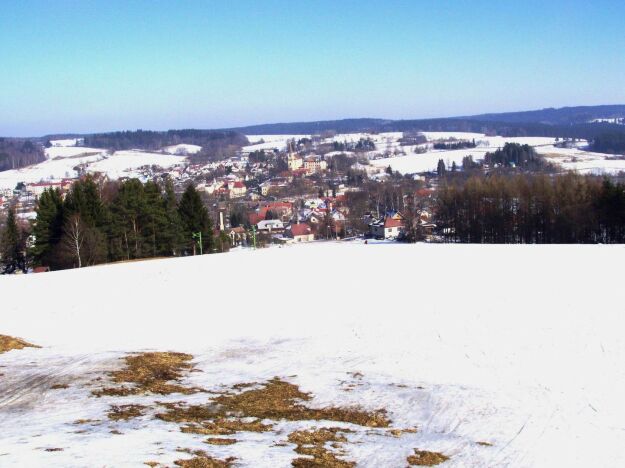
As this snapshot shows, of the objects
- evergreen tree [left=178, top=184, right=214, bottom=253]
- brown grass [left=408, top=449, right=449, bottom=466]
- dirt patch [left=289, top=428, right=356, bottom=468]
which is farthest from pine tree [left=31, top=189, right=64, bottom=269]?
brown grass [left=408, top=449, right=449, bottom=466]

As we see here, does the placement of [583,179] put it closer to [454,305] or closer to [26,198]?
[454,305]

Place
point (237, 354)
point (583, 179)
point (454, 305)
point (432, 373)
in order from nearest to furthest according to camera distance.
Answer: point (432, 373) < point (237, 354) < point (454, 305) < point (583, 179)

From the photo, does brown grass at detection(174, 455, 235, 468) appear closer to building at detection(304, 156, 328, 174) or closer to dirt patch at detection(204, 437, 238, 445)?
dirt patch at detection(204, 437, 238, 445)

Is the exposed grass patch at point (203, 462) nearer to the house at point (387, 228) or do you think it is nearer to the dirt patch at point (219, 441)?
the dirt patch at point (219, 441)

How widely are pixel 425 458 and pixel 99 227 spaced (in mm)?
38085

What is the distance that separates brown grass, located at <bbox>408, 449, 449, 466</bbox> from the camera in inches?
342

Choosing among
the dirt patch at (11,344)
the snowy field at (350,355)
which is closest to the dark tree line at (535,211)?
the snowy field at (350,355)

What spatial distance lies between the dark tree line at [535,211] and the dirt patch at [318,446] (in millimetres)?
48254

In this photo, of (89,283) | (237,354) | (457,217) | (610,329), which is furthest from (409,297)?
(457,217)

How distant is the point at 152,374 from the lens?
13.4 metres

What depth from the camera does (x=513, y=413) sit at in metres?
11.1

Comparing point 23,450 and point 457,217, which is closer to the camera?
point 23,450

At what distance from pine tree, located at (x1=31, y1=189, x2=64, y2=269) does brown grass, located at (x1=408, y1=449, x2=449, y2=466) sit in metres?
38.7

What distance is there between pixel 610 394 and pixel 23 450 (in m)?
10.2
